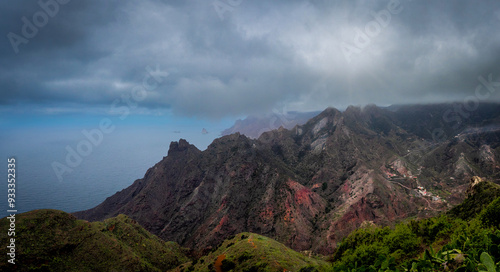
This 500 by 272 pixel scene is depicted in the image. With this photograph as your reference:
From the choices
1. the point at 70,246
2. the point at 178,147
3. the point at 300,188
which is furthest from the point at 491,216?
the point at 178,147

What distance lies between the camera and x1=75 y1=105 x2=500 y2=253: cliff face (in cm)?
8994

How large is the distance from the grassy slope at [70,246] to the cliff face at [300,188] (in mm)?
36332

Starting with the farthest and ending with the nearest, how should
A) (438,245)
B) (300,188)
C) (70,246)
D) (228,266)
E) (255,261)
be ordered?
(300,188) → (70,246) → (228,266) → (255,261) → (438,245)

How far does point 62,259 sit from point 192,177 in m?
81.1

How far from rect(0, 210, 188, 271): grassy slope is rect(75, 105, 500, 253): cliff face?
36332mm

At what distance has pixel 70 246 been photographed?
4806 centimetres

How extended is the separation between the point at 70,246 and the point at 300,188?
8468 centimetres

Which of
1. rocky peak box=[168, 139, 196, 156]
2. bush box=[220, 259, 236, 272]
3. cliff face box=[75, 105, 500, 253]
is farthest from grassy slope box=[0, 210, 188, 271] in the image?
rocky peak box=[168, 139, 196, 156]

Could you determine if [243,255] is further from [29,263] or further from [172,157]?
[172,157]

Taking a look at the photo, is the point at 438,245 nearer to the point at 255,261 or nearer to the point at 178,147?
the point at 255,261

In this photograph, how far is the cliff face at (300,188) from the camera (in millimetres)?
89938

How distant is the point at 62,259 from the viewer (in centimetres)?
4569

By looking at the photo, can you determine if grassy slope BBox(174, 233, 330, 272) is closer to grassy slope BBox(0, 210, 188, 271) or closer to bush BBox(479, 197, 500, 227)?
grassy slope BBox(0, 210, 188, 271)

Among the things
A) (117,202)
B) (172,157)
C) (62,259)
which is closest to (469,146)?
(172,157)
